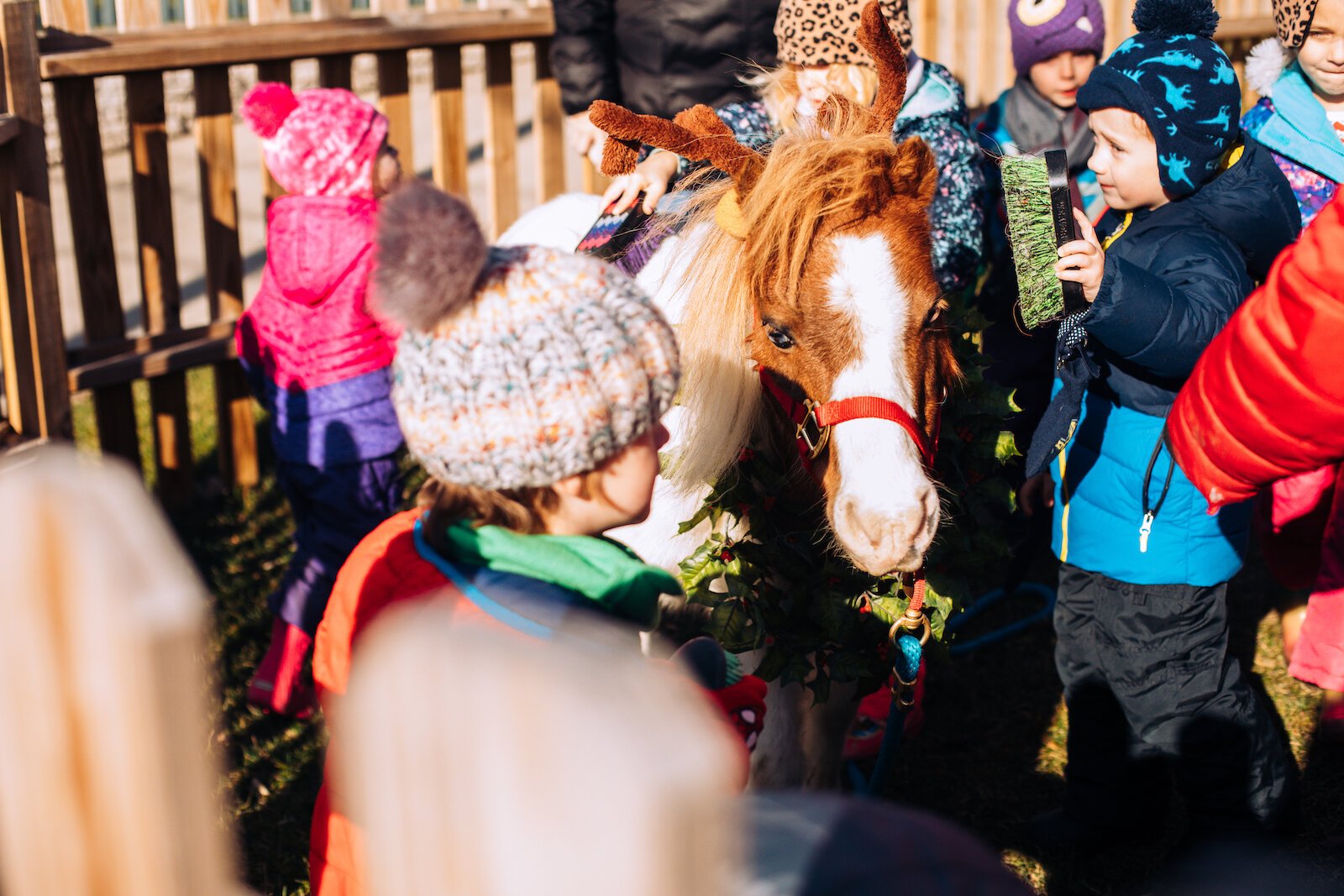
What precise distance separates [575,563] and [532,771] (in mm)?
746

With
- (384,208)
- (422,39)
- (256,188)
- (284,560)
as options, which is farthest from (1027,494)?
(256,188)

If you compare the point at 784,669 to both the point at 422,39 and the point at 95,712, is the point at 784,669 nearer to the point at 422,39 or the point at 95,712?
the point at 95,712

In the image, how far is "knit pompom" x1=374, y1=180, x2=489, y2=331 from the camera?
1.16 metres

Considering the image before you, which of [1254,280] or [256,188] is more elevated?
[1254,280]

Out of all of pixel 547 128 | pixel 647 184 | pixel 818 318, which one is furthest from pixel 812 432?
pixel 547 128

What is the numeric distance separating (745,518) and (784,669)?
306 millimetres

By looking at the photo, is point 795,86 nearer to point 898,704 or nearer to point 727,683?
point 898,704

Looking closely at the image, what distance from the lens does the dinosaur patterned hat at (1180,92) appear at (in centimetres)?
237

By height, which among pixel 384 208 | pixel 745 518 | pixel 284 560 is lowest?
pixel 284 560

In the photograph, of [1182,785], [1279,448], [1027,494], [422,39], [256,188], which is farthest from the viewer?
[256,188]

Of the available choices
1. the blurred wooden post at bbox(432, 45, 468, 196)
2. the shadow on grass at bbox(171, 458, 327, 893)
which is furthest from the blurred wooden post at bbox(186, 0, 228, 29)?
the shadow on grass at bbox(171, 458, 327, 893)

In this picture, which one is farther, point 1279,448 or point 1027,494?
point 1027,494

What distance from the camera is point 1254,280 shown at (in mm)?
2518

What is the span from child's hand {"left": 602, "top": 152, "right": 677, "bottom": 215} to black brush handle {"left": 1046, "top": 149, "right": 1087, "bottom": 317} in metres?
0.95
